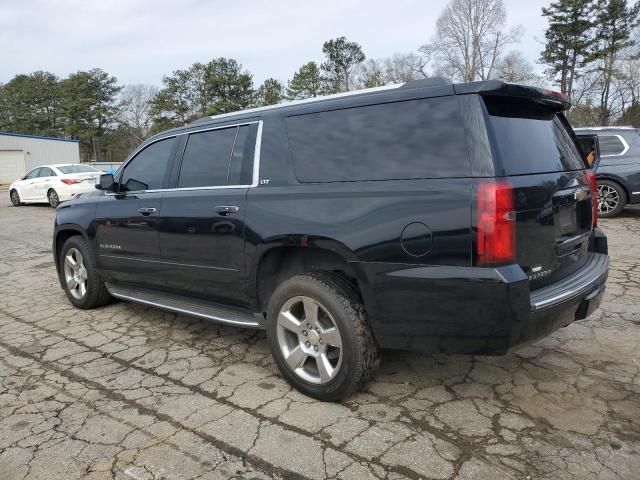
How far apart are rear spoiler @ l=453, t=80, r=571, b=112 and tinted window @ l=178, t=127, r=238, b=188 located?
174cm

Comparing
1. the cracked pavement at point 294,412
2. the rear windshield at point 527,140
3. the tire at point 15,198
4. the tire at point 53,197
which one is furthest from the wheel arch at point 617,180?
the tire at point 15,198

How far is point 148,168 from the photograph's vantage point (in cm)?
436

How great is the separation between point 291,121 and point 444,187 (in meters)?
1.24

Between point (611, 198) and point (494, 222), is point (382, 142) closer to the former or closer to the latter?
point (494, 222)

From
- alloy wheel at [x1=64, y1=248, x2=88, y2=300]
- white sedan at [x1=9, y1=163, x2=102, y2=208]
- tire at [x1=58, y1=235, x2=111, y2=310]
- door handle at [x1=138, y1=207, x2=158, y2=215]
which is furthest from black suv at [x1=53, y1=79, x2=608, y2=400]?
white sedan at [x1=9, y1=163, x2=102, y2=208]

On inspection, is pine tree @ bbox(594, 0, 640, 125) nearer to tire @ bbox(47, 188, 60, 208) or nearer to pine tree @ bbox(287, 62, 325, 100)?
pine tree @ bbox(287, 62, 325, 100)

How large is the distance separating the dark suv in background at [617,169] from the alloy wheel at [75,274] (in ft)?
28.5

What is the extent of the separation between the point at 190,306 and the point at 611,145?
30.1 feet

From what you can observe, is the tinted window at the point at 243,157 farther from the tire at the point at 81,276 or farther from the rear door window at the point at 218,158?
the tire at the point at 81,276

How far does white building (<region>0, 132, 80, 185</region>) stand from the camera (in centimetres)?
3781

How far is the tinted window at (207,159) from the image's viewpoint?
365cm

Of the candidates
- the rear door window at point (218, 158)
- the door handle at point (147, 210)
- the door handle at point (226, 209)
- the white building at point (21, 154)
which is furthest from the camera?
the white building at point (21, 154)

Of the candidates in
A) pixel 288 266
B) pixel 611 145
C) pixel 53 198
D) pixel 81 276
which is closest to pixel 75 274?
pixel 81 276

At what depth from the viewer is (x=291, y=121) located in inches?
129
